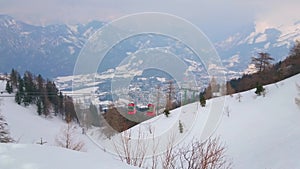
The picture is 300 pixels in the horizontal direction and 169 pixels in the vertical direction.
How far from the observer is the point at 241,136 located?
13.0 meters

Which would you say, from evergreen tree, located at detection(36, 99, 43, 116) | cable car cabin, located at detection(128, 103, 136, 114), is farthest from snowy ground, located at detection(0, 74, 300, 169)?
evergreen tree, located at detection(36, 99, 43, 116)

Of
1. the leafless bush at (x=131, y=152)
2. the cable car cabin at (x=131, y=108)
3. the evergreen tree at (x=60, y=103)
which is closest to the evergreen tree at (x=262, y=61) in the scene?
the cable car cabin at (x=131, y=108)

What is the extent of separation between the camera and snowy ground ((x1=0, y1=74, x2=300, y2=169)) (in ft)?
10.9

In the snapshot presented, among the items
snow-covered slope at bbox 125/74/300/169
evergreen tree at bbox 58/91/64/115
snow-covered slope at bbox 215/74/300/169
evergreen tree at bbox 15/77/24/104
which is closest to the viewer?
snow-covered slope at bbox 215/74/300/169

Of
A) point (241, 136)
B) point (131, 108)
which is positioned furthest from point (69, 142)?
point (131, 108)

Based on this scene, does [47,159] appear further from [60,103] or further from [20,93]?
[20,93]

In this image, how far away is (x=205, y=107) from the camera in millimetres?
16250

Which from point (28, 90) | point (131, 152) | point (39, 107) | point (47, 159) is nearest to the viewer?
point (47, 159)

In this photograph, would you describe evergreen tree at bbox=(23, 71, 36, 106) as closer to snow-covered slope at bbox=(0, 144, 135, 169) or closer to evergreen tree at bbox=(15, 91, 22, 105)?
evergreen tree at bbox=(15, 91, 22, 105)

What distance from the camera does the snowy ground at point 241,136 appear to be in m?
3.31

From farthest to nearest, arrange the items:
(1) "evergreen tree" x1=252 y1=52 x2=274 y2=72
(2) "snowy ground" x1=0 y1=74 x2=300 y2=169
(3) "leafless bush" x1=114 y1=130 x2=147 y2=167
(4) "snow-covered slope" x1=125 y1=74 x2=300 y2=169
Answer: (1) "evergreen tree" x1=252 y1=52 x2=274 y2=72, (4) "snow-covered slope" x1=125 y1=74 x2=300 y2=169, (3) "leafless bush" x1=114 y1=130 x2=147 y2=167, (2) "snowy ground" x1=0 y1=74 x2=300 y2=169

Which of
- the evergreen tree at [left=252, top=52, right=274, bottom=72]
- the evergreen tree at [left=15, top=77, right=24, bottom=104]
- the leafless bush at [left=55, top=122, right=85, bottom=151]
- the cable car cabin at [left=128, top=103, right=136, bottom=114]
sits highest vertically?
the evergreen tree at [left=252, top=52, right=274, bottom=72]

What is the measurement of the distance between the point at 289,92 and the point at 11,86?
43002 millimetres

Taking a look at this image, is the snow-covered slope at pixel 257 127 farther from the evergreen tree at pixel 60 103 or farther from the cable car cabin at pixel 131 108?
the evergreen tree at pixel 60 103
